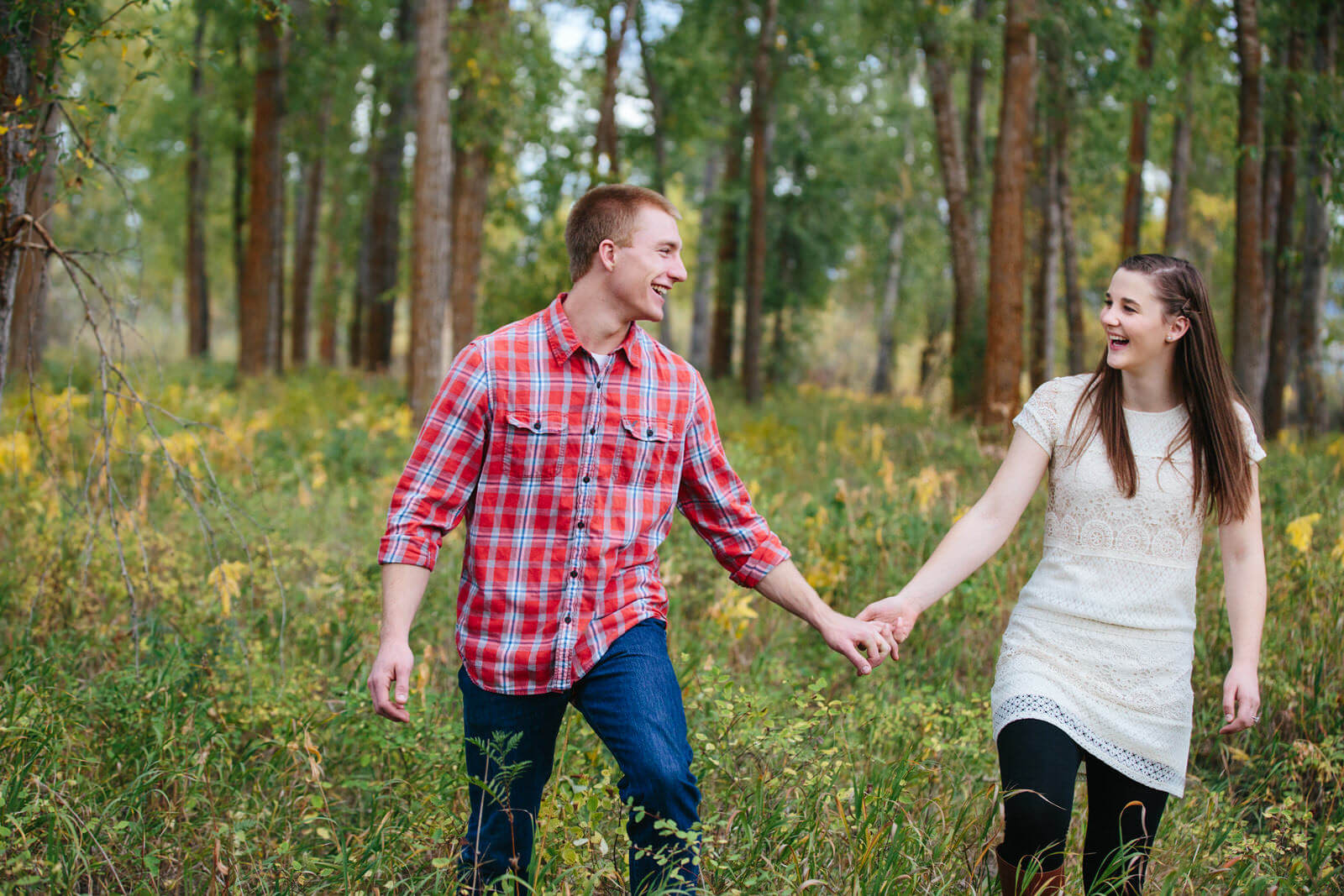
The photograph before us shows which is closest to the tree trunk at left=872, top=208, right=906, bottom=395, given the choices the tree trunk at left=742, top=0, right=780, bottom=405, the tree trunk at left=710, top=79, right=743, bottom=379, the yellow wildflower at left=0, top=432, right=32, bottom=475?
the tree trunk at left=710, top=79, right=743, bottom=379

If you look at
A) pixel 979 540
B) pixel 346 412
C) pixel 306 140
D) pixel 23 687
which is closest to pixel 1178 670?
pixel 979 540

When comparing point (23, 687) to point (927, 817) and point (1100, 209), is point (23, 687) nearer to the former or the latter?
point (927, 817)

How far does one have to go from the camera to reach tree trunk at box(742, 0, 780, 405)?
53.0 feet

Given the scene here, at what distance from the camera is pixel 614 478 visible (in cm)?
270

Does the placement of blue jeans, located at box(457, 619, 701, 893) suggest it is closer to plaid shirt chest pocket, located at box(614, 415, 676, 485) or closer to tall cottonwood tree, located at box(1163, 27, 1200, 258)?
plaid shirt chest pocket, located at box(614, 415, 676, 485)

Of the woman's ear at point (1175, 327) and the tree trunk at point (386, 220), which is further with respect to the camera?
the tree trunk at point (386, 220)

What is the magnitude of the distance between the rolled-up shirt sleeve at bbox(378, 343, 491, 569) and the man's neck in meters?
0.27

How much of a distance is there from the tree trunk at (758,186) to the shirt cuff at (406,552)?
14.0 meters

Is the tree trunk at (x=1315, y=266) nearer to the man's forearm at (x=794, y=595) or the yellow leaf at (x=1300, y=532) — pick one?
the yellow leaf at (x=1300, y=532)

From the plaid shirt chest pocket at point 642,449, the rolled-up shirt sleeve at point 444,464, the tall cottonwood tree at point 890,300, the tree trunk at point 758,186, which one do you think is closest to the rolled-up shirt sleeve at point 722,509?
the plaid shirt chest pocket at point 642,449

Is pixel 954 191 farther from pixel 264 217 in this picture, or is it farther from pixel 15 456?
pixel 15 456

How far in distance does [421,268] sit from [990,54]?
30.5 ft

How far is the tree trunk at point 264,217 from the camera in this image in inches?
562

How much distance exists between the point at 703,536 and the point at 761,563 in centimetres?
19
